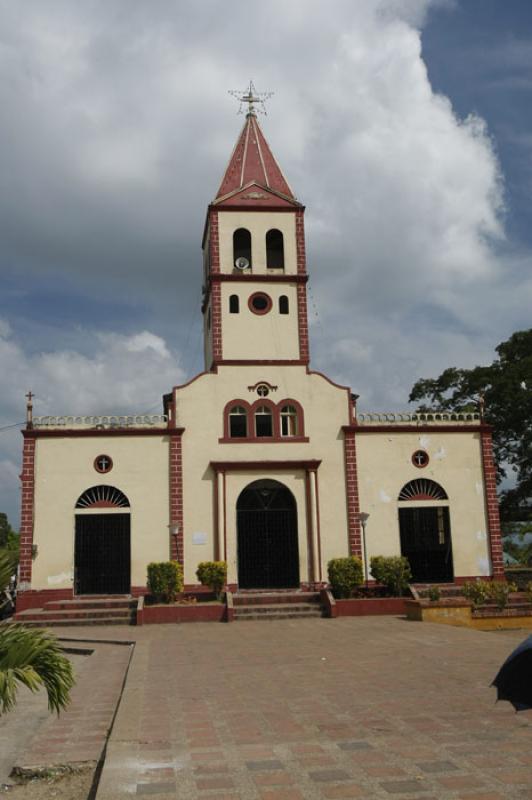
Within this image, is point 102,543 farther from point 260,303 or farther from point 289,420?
point 260,303

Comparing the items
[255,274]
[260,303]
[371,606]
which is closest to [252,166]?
[255,274]

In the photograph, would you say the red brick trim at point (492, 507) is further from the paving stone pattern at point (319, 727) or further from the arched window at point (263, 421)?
the paving stone pattern at point (319, 727)

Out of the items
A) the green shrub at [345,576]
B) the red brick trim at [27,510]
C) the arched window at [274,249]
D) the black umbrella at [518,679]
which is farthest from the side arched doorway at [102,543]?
the black umbrella at [518,679]

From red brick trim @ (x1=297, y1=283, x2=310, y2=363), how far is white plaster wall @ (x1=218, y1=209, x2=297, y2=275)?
2.79 ft

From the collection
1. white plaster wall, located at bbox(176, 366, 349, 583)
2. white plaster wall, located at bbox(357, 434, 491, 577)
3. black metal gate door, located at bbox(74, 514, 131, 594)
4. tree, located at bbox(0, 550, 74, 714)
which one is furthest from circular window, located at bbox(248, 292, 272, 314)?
Result: tree, located at bbox(0, 550, 74, 714)

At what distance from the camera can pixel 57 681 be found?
6.33 meters

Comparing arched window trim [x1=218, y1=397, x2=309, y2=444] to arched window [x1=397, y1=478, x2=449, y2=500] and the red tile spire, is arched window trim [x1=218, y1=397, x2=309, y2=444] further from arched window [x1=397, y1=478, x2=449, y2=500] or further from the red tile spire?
the red tile spire

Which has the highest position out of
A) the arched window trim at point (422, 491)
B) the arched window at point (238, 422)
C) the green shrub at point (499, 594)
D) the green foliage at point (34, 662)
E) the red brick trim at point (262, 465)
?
the arched window at point (238, 422)

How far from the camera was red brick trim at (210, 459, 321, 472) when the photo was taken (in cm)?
2370

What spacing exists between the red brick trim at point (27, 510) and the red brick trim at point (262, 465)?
5.48 m

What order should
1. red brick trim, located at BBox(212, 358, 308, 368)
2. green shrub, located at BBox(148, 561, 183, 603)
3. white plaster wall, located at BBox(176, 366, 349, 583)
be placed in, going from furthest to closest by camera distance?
red brick trim, located at BBox(212, 358, 308, 368), white plaster wall, located at BBox(176, 366, 349, 583), green shrub, located at BBox(148, 561, 183, 603)

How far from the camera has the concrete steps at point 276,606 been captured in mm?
20719

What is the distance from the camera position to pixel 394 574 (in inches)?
872

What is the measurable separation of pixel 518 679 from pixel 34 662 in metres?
4.29
